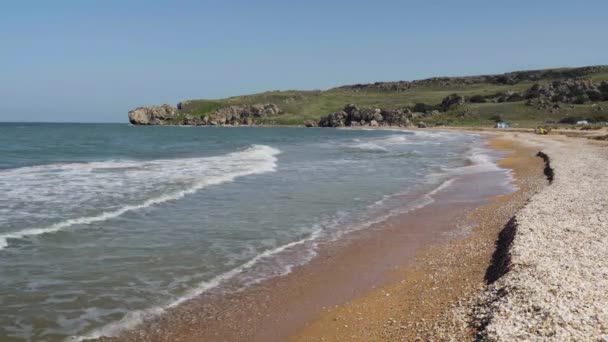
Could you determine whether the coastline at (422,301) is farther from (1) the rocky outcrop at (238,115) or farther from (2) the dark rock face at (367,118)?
(1) the rocky outcrop at (238,115)

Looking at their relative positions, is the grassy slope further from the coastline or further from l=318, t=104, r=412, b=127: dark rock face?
the coastline

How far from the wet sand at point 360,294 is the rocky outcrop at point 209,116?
140 m

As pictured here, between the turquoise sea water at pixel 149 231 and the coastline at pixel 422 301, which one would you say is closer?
the coastline at pixel 422 301

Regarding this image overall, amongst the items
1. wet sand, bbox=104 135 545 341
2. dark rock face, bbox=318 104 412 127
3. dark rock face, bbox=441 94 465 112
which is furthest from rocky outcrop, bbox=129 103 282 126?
wet sand, bbox=104 135 545 341

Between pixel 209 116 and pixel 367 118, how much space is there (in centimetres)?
5285

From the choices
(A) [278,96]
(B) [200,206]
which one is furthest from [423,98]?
(B) [200,206]

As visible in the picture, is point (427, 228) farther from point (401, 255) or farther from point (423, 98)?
point (423, 98)

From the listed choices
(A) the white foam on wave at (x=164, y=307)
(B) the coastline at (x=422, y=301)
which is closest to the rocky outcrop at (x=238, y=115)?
(A) the white foam on wave at (x=164, y=307)

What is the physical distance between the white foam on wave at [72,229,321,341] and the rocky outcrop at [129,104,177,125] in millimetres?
154271

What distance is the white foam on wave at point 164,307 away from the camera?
24.8 feet

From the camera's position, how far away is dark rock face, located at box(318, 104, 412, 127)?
124m

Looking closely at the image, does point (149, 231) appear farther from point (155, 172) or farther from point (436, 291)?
point (155, 172)

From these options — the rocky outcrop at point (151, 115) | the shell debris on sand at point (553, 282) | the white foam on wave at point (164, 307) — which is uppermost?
the rocky outcrop at point (151, 115)

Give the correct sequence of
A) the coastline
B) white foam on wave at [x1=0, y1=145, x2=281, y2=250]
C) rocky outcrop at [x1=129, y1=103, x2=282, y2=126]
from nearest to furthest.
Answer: the coastline < white foam on wave at [x1=0, y1=145, x2=281, y2=250] < rocky outcrop at [x1=129, y1=103, x2=282, y2=126]
